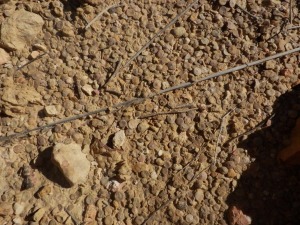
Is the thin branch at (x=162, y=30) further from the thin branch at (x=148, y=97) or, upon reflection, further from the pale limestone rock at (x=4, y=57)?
the pale limestone rock at (x=4, y=57)

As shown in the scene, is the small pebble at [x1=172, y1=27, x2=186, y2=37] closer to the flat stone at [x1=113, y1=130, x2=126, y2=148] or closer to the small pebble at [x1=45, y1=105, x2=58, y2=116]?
the flat stone at [x1=113, y1=130, x2=126, y2=148]

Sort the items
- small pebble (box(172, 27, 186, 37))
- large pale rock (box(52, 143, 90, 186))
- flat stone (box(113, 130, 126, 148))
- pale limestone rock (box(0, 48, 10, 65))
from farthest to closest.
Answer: small pebble (box(172, 27, 186, 37)) → pale limestone rock (box(0, 48, 10, 65)) → flat stone (box(113, 130, 126, 148)) → large pale rock (box(52, 143, 90, 186))

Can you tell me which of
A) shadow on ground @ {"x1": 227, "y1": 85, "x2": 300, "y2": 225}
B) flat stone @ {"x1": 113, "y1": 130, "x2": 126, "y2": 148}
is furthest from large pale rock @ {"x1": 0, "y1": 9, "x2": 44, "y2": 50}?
shadow on ground @ {"x1": 227, "y1": 85, "x2": 300, "y2": 225}

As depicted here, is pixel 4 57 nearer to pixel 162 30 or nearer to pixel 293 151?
pixel 162 30

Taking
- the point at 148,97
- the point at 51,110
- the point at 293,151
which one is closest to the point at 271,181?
the point at 293,151

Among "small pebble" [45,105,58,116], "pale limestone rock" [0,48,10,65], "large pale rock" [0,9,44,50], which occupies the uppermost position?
"large pale rock" [0,9,44,50]

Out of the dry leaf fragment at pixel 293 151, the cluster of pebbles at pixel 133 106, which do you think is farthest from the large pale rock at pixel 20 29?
the dry leaf fragment at pixel 293 151
